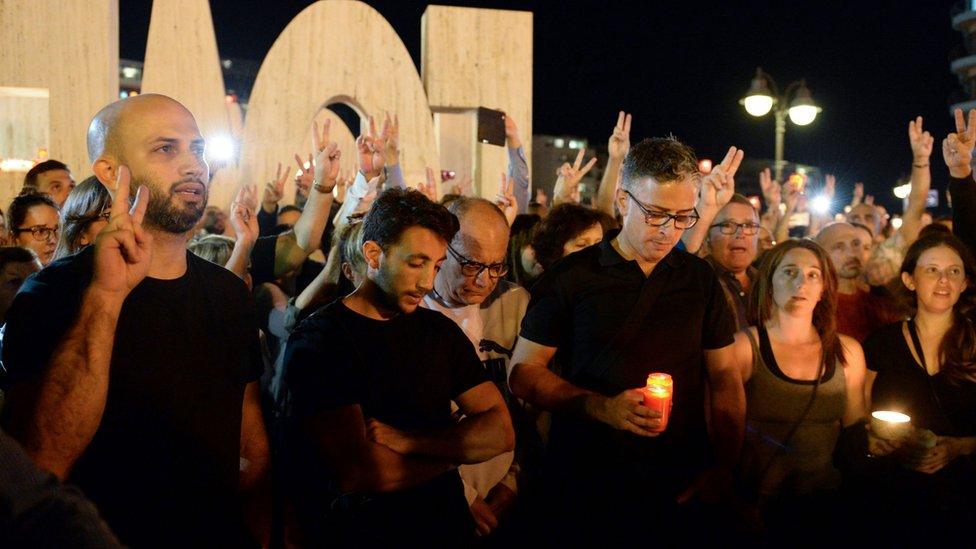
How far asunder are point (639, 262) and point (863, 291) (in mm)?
3184

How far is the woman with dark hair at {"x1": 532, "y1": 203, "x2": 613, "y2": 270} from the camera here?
4.68 m

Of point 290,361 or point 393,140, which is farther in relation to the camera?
point 393,140

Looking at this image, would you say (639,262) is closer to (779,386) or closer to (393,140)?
(779,386)

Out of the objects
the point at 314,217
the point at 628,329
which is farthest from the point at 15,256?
the point at 628,329

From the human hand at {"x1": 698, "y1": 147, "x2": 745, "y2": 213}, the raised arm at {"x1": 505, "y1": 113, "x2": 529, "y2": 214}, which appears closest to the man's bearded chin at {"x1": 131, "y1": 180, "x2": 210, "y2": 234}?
the human hand at {"x1": 698, "y1": 147, "x2": 745, "y2": 213}

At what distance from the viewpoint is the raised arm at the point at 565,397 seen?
9.51ft

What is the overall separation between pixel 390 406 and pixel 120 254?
99cm

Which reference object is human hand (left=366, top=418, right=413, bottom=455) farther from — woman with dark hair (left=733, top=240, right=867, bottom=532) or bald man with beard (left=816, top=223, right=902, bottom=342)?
bald man with beard (left=816, top=223, right=902, bottom=342)

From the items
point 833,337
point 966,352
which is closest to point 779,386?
point 833,337

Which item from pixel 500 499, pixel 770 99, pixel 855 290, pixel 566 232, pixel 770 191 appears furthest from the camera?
pixel 770 99

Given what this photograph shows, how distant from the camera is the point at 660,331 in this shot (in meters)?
3.34

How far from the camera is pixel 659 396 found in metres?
2.85

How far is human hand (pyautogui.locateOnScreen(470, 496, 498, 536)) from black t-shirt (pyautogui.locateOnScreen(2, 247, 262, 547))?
3.54 ft

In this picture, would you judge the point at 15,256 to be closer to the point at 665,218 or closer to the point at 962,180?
the point at 665,218
